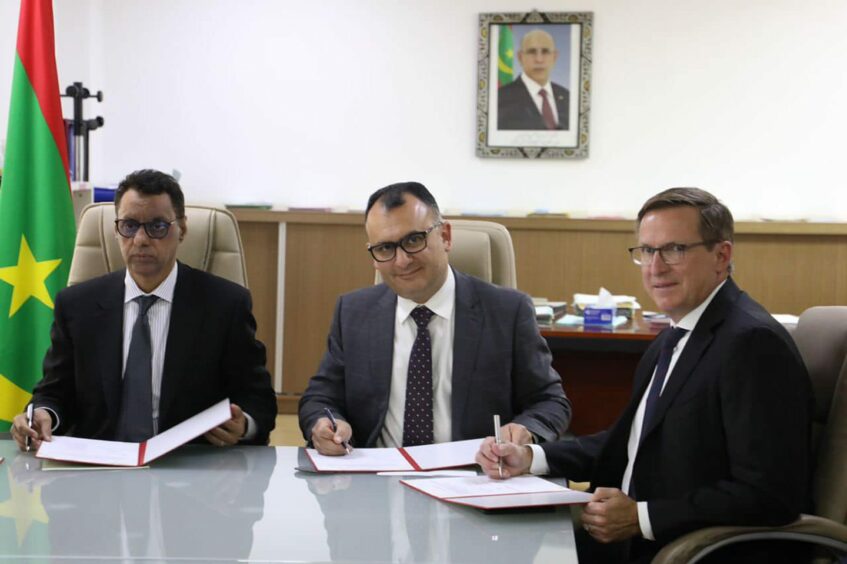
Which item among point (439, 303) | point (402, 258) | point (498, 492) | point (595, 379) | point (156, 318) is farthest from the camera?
point (595, 379)

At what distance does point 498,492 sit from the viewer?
1.98 m

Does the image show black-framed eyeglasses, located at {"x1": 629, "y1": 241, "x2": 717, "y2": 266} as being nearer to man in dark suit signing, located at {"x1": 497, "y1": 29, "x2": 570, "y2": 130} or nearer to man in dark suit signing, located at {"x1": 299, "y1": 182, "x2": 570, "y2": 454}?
man in dark suit signing, located at {"x1": 299, "y1": 182, "x2": 570, "y2": 454}

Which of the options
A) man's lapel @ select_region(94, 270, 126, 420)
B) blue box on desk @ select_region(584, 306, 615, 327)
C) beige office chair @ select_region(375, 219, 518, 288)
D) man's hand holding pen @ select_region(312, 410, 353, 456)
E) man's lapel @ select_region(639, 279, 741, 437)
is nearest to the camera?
man's lapel @ select_region(639, 279, 741, 437)

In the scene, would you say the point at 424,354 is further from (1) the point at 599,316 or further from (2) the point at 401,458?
(1) the point at 599,316

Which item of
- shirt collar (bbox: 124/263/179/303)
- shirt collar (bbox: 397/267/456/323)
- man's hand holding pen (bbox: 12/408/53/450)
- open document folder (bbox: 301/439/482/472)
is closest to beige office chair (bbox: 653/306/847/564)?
open document folder (bbox: 301/439/482/472)

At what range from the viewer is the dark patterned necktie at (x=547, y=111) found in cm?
628

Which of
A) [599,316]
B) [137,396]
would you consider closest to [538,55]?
[599,316]

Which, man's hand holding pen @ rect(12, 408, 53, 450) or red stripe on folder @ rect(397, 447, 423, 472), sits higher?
man's hand holding pen @ rect(12, 408, 53, 450)

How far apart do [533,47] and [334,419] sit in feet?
14.0

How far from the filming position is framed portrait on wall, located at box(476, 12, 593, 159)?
6.23 metres

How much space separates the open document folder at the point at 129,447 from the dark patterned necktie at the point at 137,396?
0.29 m

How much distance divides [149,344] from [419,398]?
75 centimetres

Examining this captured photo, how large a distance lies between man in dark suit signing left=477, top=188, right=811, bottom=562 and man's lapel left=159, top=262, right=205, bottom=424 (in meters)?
0.98

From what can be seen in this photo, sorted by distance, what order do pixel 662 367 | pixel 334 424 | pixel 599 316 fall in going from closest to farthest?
1. pixel 662 367
2. pixel 334 424
3. pixel 599 316
